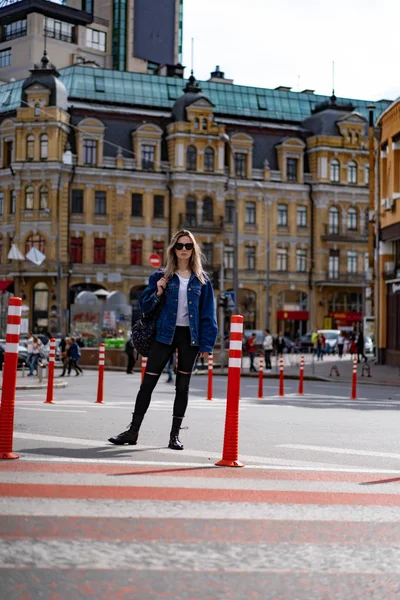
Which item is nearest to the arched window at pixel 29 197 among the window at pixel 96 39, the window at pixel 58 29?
the window at pixel 58 29

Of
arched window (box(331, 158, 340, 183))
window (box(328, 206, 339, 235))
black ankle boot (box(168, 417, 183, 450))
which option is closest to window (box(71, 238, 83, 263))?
window (box(328, 206, 339, 235))

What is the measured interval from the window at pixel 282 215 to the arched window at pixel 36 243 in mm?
17645

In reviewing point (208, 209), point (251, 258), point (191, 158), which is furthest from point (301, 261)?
point (191, 158)

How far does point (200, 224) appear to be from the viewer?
245 ft

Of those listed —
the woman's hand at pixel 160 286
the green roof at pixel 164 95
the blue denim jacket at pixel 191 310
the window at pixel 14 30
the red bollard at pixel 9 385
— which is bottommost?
the red bollard at pixel 9 385

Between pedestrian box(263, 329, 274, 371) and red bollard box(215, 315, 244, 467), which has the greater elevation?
Answer: pedestrian box(263, 329, 274, 371)

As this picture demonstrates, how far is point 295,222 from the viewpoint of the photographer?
257 feet

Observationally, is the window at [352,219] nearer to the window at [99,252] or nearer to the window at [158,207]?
the window at [158,207]

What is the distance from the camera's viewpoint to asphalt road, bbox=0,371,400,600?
15.0ft

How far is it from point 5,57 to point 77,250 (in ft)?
79.3

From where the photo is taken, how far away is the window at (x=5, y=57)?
87525 millimetres

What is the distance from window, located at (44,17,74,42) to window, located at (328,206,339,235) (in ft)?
88.5

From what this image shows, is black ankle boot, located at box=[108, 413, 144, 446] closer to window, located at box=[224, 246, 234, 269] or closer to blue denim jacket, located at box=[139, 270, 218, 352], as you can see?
blue denim jacket, located at box=[139, 270, 218, 352]

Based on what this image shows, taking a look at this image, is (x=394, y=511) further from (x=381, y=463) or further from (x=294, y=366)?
(x=294, y=366)
